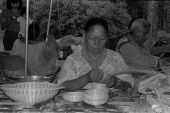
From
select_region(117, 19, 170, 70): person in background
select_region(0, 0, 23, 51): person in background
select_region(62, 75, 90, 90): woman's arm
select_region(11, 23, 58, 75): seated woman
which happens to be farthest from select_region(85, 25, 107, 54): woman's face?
select_region(0, 0, 23, 51): person in background

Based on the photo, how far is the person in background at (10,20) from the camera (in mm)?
5129

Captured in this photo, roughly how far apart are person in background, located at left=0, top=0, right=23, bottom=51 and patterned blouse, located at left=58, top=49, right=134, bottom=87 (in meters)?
3.03

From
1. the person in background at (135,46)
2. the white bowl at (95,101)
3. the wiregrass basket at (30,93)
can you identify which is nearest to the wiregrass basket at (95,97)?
the white bowl at (95,101)

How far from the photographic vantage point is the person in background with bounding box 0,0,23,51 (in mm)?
5129

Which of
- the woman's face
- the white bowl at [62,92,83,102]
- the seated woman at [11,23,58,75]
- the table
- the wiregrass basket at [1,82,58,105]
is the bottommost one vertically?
the seated woman at [11,23,58,75]

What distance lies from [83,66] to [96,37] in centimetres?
29

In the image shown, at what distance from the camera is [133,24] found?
3.22 m

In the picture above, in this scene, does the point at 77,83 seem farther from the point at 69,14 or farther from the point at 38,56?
the point at 69,14

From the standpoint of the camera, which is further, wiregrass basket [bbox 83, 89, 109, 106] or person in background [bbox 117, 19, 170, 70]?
person in background [bbox 117, 19, 170, 70]

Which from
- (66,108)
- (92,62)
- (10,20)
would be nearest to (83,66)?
(92,62)

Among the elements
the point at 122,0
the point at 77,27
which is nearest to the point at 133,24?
the point at 77,27

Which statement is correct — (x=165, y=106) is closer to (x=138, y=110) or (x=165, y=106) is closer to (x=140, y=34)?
(x=138, y=110)

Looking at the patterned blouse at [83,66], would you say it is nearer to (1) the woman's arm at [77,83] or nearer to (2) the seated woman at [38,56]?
(1) the woman's arm at [77,83]

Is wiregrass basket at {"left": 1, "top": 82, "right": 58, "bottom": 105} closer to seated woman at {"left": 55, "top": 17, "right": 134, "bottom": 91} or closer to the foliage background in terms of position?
seated woman at {"left": 55, "top": 17, "right": 134, "bottom": 91}
